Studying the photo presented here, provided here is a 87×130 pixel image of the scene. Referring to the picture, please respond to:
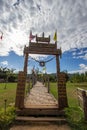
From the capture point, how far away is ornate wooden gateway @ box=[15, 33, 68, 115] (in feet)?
25.2

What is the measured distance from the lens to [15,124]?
252 inches

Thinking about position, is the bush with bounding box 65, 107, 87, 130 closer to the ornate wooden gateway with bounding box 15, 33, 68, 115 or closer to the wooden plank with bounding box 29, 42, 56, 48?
the ornate wooden gateway with bounding box 15, 33, 68, 115

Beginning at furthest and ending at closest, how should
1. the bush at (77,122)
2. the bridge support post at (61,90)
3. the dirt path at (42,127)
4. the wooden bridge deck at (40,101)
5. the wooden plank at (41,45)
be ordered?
the wooden plank at (41,45) → the wooden bridge deck at (40,101) → the bridge support post at (61,90) → the dirt path at (42,127) → the bush at (77,122)

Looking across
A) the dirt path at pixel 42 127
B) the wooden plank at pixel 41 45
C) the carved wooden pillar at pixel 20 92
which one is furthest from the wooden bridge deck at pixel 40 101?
the wooden plank at pixel 41 45

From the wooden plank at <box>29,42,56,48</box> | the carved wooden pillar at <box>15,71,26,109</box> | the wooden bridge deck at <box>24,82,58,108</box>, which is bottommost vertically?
the wooden bridge deck at <box>24,82,58,108</box>

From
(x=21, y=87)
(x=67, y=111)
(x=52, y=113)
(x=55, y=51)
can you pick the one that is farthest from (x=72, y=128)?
(x=55, y=51)

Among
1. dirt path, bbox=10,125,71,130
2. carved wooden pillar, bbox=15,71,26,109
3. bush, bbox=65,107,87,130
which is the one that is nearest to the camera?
bush, bbox=65,107,87,130

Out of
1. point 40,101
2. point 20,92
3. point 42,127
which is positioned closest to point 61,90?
point 20,92

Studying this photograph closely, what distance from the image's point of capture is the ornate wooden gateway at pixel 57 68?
7.68 metres

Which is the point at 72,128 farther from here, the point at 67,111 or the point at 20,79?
the point at 20,79

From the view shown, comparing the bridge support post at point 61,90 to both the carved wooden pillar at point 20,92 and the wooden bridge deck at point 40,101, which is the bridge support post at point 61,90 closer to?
the wooden bridge deck at point 40,101

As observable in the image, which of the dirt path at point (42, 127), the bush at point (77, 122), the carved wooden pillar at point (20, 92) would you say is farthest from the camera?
the carved wooden pillar at point (20, 92)

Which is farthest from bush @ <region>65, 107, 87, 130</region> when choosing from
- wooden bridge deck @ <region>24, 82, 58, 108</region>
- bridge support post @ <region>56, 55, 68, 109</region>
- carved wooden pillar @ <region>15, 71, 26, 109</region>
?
carved wooden pillar @ <region>15, 71, 26, 109</region>

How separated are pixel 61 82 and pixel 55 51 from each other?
Result: 5.58ft
